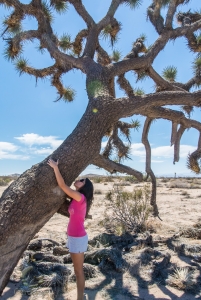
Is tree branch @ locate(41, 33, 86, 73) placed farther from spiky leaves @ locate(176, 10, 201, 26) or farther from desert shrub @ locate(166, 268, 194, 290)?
desert shrub @ locate(166, 268, 194, 290)

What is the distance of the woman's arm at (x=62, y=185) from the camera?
3.55 meters

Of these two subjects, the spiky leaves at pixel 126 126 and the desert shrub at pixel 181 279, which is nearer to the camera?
the desert shrub at pixel 181 279

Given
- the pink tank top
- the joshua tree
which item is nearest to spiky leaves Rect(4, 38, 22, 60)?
the joshua tree

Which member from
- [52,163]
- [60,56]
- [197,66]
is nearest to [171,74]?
[197,66]

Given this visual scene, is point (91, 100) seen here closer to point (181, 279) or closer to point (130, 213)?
point (181, 279)

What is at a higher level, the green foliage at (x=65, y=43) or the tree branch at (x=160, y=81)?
the green foliage at (x=65, y=43)

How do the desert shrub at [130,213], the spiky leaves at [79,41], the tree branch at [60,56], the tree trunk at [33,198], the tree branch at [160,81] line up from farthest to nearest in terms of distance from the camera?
the spiky leaves at [79,41]
the desert shrub at [130,213]
the tree branch at [160,81]
the tree branch at [60,56]
the tree trunk at [33,198]

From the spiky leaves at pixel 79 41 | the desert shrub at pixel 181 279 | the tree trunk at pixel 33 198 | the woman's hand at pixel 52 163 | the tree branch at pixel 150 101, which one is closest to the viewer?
the tree trunk at pixel 33 198

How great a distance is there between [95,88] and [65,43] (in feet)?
10.5

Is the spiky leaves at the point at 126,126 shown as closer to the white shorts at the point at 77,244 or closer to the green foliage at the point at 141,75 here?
→ the green foliage at the point at 141,75

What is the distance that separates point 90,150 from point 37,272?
2.05m

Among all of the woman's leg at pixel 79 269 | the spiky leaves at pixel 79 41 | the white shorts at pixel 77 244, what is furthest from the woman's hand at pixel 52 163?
the spiky leaves at pixel 79 41

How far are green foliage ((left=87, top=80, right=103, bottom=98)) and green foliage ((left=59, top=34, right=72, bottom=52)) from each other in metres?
2.96

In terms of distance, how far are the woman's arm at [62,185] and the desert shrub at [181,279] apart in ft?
6.48
